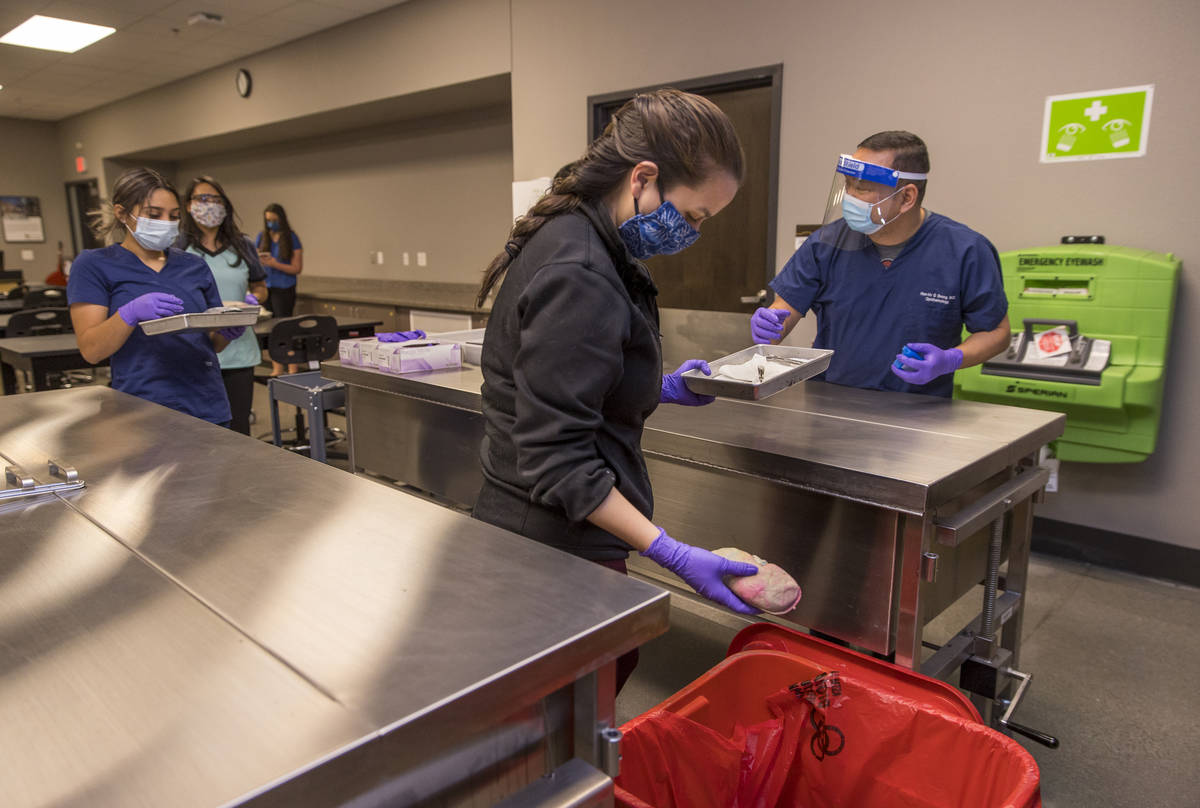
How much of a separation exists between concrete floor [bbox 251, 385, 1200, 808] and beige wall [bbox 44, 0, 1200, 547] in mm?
393

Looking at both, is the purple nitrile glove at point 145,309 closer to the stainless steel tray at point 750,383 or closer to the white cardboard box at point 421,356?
the white cardboard box at point 421,356

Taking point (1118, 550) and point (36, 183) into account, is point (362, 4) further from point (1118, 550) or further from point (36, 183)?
point (36, 183)

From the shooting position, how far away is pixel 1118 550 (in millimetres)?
3102

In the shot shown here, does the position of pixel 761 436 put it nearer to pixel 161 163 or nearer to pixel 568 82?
pixel 568 82

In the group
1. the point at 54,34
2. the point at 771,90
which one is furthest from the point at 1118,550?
the point at 54,34

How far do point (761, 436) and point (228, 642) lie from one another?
115 centimetres

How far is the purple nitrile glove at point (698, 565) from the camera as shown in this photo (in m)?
1.12

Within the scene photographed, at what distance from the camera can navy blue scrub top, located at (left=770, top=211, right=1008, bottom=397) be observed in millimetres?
2178

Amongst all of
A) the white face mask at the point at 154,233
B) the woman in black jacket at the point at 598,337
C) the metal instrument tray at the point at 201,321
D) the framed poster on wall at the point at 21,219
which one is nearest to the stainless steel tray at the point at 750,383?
the woman in black jacket at the point at 598,337

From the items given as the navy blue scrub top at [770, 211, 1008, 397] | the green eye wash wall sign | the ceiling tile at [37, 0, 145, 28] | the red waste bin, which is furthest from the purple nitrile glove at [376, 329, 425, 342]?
the ceiling tile at [37, 0, 145, 28]

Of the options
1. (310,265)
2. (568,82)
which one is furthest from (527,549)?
(310,265)

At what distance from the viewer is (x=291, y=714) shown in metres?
0.66

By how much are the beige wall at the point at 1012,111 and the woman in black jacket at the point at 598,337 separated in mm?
2465

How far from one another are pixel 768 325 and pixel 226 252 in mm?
2637
